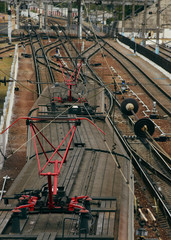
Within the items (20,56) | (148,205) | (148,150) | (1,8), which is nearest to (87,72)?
(20,56)

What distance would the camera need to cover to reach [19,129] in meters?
33.9

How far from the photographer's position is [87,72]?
57.5 m

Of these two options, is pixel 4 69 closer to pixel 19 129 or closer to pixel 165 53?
pixel 19 129

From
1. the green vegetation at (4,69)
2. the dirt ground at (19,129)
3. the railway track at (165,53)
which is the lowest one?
the dirt ground at (19,129)

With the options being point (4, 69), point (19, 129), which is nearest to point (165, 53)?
point (4, 69)

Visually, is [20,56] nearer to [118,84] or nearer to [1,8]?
[118,84]

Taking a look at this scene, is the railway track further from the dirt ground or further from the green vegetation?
the green vegetation

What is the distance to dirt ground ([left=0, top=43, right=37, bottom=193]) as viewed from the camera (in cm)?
2603

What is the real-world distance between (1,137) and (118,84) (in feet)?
83.4

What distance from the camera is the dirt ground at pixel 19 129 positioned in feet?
85.4

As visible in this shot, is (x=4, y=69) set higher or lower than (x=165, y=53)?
lower

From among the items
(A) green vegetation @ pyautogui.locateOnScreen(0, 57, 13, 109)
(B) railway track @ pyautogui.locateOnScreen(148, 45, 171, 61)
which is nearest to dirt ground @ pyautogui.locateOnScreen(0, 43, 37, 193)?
(A) green vegetation @ pyautogui.locateOnScreen(0, 57, 13, 109)

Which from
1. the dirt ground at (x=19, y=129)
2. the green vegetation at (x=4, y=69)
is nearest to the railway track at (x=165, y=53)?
the dirt ground at (x=19, y=129)

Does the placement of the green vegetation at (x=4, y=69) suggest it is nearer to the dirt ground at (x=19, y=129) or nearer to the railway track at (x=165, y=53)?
the dirt ground at (x=19, y=129)
